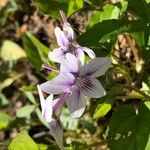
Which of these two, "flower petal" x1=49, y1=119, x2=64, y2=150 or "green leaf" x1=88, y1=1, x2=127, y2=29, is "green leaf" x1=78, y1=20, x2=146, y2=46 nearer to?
"green leaf" x1=88, y1=1, x2=127, y2=29

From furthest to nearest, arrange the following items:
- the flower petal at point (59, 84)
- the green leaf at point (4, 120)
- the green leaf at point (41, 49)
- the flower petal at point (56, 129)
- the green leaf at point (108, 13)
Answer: the green leaf at point (41, 49) < the green leaf at point (4, 120) < the green leaf at point (108, 13) < the flower petal at point (56, 129) < the flower petal at point (59, 84)

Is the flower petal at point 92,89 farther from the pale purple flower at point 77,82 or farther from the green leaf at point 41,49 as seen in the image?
the green leaf at point 41,49

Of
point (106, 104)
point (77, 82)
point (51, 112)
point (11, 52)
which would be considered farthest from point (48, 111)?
point (11, 52)

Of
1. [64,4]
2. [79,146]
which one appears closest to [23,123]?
[79,146]

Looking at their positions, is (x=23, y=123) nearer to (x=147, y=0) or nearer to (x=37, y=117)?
(x=37, y=117)

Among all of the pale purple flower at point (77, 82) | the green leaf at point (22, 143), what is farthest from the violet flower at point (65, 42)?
the green leaf at point (22, 143)

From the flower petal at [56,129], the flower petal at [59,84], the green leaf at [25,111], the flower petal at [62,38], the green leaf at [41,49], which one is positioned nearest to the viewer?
the flower petal at [59,84]

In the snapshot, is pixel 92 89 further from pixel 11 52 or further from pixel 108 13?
pixel 11 52

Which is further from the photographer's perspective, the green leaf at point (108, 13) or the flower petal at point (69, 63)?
the green leaf at point (108, 13)
